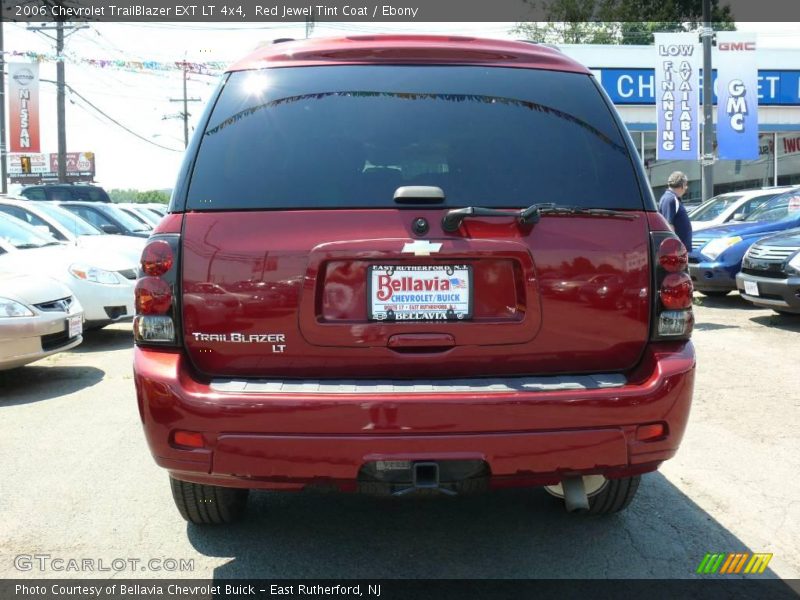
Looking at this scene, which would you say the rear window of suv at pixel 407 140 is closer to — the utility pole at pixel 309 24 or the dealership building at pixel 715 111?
the dealership building at pixel 715 111

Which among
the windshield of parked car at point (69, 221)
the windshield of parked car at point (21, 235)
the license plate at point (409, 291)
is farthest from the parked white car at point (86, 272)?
the license plate at point (409, 291)

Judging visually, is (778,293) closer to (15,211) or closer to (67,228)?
(67,228)

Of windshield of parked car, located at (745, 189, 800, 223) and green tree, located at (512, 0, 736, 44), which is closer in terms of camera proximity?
windshield of parked car, located at (745, 189, 800, 223)

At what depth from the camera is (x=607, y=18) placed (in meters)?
42.5

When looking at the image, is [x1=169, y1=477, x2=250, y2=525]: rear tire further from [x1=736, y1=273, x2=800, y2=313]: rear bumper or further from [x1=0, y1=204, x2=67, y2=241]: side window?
[x1=0, y1=204, x2=67, y2=241]: side window

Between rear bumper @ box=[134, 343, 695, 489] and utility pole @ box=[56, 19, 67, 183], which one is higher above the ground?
utility pole @ box=[56, 19, 67, 183]

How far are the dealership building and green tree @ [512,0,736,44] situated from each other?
1258cm

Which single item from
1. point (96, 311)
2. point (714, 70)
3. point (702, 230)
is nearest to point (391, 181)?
point (96, 311)

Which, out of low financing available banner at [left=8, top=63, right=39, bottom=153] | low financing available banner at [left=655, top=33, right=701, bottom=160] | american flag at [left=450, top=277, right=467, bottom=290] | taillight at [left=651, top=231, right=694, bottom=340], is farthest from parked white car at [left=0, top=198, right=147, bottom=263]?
low financing available banner at [left=8, top=63, right=39, bottom=153]

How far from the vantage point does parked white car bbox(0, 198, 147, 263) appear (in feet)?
32.0

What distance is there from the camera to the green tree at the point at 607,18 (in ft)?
132

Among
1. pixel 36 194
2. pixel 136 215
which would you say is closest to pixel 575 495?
pixel 136 215

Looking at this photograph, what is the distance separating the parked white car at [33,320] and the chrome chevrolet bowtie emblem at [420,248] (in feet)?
15.5

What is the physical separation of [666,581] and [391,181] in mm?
1858
